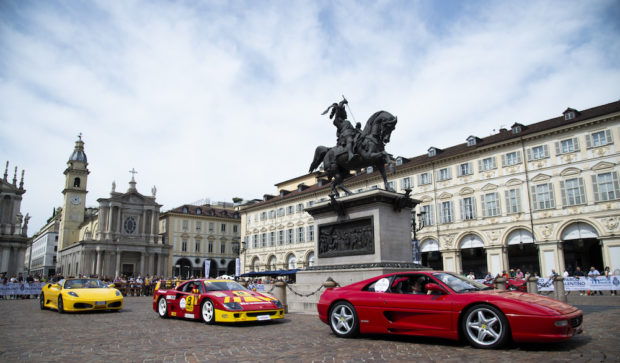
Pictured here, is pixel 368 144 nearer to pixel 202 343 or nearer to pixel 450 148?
pixel 202 343

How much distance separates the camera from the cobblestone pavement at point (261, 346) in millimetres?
6434

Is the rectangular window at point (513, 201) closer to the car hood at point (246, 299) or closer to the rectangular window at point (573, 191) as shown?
the rectangular window at point (573, 191)

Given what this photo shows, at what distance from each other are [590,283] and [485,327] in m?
20.6

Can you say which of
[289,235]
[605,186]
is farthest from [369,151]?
[289,235]

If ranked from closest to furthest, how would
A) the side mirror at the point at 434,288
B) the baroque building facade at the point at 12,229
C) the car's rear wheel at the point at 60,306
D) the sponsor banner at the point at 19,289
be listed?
the side mirror at the point at 434,288, the car's rear wheel at the point at 60,306, the sponsor banner at the point at 19,289, the baroque building facade at the point at 12,229

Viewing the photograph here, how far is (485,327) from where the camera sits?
22.4 ft

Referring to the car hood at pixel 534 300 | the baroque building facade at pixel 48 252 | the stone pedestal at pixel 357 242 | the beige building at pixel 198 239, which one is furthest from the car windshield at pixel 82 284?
the baroque building facade at pixel 48 252

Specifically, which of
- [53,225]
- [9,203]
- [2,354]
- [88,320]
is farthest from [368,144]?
[53,225]

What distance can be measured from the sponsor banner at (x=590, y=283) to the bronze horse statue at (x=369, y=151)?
15.7m

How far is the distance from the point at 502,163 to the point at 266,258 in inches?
1297

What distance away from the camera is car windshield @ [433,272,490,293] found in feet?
24.8

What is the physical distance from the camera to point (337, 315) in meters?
8.76

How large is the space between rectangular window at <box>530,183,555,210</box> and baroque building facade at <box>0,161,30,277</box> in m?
55.5

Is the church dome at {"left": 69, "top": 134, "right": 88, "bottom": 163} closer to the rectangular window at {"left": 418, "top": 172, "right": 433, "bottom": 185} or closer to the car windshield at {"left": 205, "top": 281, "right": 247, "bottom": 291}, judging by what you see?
the rectangular window at {"left": 418, "top": 172, "right": 433, "bottom": 185}
